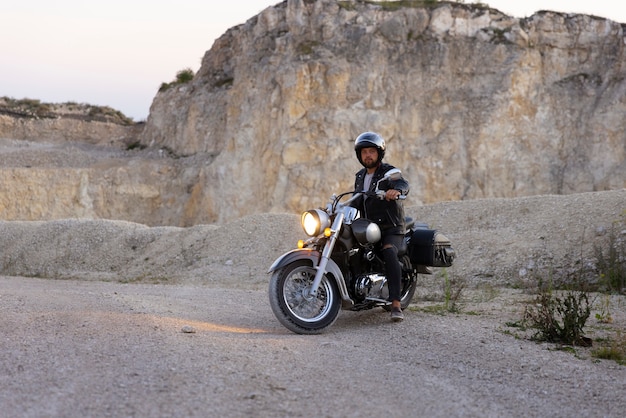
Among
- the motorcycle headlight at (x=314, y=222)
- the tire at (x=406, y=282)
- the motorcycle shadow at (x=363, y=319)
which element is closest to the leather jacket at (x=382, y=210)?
the motorcycle headlight at (x=314, y=222)

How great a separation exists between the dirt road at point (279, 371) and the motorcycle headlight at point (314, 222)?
1.00 m

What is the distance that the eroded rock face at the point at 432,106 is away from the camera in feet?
97.9

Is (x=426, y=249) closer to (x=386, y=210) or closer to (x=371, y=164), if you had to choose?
(x=386, y=210)

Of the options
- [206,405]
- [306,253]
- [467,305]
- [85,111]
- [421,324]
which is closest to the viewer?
[206,405]

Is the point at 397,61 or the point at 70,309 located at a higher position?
the point at 397,61

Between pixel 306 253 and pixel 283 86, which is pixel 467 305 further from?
pixel 283 86

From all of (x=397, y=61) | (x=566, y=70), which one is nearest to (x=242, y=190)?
(x=397, y=61)

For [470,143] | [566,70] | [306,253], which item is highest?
[566,70]

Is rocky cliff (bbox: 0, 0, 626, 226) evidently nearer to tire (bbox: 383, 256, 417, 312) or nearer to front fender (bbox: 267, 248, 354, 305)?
tire (bbox: 383, 256, 417, 312)

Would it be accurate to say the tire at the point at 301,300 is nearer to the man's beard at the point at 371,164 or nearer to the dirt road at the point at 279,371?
the dirt road at the point at 279,371

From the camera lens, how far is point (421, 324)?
7145 mm

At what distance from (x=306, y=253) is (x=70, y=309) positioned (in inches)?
110

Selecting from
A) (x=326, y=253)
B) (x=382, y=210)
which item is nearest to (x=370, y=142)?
(x=382, y=210)

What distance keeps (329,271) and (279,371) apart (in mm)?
2022
